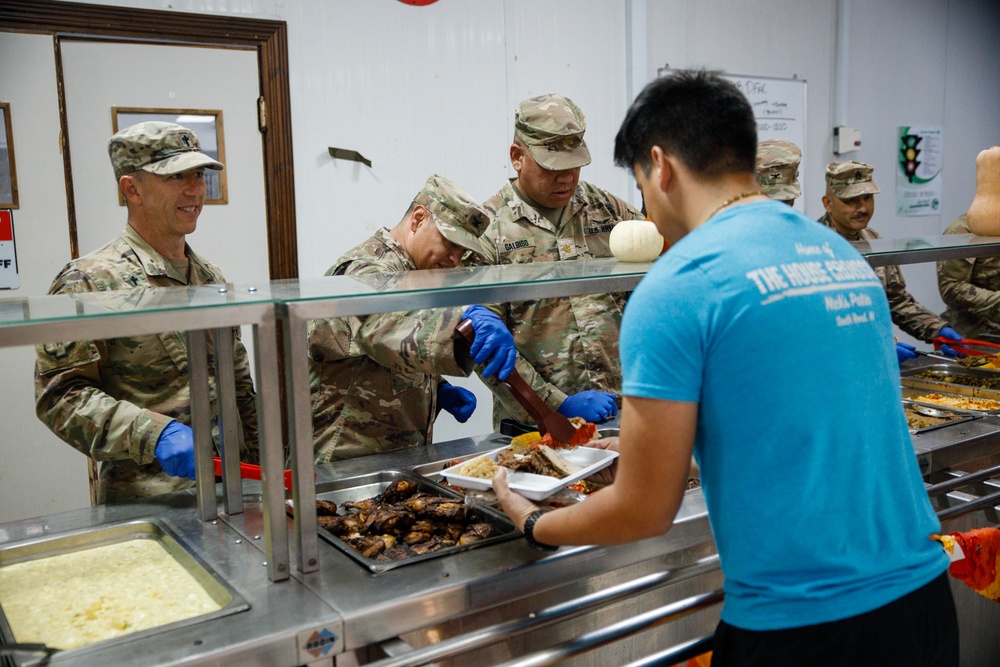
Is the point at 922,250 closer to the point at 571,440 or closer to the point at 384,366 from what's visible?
the point at 571,440

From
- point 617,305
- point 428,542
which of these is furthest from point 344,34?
point 428,542

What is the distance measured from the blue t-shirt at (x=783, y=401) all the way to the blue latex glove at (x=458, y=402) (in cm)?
123

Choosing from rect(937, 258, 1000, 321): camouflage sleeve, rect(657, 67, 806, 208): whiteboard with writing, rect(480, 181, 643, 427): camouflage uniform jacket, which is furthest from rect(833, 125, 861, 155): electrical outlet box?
rect(480, 181, 643, 427): camouflage uniform jacket

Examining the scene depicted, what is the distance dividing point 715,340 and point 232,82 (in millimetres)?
3021

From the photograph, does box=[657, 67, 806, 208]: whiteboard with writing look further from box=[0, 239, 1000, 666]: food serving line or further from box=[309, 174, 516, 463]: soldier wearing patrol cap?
box=[0, 239, 1000, 666]: food serving line

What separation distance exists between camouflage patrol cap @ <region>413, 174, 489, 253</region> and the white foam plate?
0.61 m

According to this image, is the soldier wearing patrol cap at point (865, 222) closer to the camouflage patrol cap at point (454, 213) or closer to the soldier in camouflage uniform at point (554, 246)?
the soldier in camouflage uniform at point (554, 246)

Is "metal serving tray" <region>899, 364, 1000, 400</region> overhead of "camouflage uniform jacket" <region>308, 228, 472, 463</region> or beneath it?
beneath

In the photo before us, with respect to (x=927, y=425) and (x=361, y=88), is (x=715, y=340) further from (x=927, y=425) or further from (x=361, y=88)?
(x=361, y=88)

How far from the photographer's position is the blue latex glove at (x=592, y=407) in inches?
92.3

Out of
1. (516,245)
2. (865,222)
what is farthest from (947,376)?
(516,245)

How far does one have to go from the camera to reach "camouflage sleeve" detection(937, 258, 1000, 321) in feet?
13.2

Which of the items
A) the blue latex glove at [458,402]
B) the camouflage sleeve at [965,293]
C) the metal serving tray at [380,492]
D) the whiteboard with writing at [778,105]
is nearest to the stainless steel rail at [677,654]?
the metal serving tray at [380,492]

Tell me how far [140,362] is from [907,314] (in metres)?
3.30
